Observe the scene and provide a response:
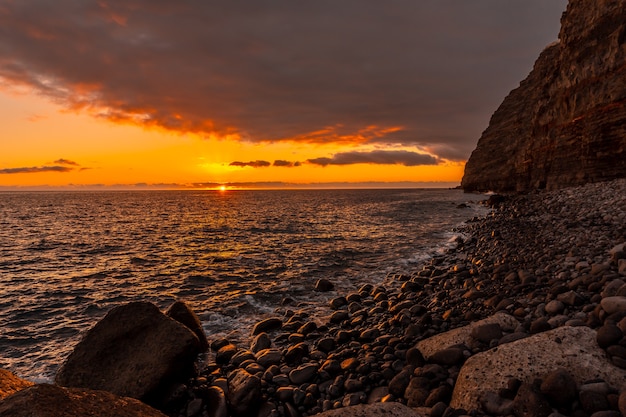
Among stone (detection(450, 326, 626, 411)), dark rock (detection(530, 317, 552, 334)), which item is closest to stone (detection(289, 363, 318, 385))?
stone (detection(450, 326, 626, 411))

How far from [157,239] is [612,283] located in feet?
111

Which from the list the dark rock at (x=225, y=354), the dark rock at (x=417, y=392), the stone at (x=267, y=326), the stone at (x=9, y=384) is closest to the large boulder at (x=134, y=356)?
the dark rock at (x=225, y=354)

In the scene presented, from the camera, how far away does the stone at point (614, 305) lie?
19.7ft

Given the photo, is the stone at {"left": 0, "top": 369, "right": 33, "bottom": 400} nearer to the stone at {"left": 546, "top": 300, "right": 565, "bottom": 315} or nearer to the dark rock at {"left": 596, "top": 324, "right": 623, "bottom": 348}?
the dark rock at {"left": 596, "top": 324, "right": 623, "bottom": 348}

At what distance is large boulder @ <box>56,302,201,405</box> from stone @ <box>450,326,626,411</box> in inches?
219

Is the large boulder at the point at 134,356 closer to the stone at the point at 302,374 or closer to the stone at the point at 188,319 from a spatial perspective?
the stone at the point at 188,319

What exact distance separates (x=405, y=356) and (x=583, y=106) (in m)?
36.2

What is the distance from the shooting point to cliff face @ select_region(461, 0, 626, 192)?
27516 mm

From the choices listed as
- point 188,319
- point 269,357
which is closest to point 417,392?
point 269,357

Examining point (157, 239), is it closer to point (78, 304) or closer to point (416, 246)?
point (78, 304)

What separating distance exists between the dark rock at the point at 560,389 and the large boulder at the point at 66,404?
5410 millimetres

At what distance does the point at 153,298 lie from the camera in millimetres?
14766

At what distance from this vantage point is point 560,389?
445 centimetres

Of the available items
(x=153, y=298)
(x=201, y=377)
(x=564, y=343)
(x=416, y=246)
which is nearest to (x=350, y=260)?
(x=416, y=246)
